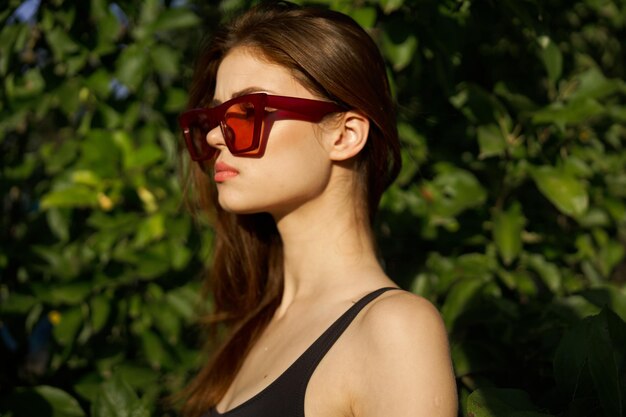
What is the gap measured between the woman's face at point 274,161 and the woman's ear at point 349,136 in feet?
0.07

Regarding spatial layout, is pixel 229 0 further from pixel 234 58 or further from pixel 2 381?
pixel 2 381

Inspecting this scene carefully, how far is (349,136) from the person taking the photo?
55.8 inches

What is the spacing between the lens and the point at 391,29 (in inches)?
68.9

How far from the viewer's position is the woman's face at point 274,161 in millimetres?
1374

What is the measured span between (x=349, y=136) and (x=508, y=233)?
0.66 m

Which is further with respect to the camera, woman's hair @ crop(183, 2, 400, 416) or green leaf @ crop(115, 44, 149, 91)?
green leaf @ crop(115, 44, 149, 91)

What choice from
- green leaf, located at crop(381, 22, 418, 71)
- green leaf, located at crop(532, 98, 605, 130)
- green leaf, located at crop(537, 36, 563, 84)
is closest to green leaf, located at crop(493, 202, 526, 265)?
green leaf, located at crop(532, 98, 605, 130)

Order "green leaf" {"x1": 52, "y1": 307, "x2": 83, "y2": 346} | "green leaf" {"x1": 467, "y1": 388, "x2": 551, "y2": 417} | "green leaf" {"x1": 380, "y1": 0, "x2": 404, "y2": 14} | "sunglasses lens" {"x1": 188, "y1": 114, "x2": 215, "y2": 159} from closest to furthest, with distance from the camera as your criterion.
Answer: "green leaf" {"x1": 467, "y1": 388, "x2": 551, "y2": 417}, "sunglasses lens" {"x1": 188, "y1": 114, "x2": 215, "y2": 159}, "green leaf" {"x1": 380, "y1": 0, "x2": 404, "y2": 14}, "green leaf" {"x1": 52, "y1": 307, "x2": 83, "y2": 346}

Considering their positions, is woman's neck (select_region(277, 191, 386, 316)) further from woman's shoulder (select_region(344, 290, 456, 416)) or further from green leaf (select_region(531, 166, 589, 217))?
green leaf (select_region(531, 166, 589, 217))

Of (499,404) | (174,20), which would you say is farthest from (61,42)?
(499,404)

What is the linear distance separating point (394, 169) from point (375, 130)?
0.50 ft

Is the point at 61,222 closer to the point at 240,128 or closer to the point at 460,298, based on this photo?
the point at 240,128

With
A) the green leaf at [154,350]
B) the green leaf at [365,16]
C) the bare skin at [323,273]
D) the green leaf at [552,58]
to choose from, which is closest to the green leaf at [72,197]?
the green leaf at [154,350]

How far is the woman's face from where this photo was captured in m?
1.37
